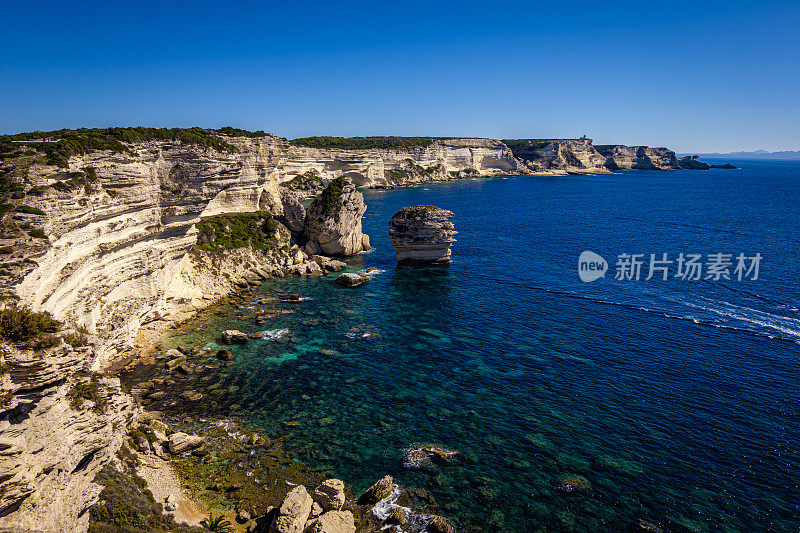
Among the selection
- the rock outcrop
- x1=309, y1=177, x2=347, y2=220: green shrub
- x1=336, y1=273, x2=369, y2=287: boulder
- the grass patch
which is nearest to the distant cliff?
the rock outcrop

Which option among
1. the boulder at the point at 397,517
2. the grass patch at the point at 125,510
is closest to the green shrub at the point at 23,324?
the grass patch at the point at 125,510

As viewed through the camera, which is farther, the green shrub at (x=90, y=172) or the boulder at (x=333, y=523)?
the green shrub at (x=90, y=172)

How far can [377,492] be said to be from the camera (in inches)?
776

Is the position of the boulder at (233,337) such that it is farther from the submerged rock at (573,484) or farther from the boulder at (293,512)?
the submerged rock at (573,484)

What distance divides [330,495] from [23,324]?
1637 cm

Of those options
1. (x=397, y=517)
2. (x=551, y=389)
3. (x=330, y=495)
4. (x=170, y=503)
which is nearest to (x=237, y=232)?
(x=170, y=503)

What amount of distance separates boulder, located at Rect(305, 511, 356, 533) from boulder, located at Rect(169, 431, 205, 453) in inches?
360

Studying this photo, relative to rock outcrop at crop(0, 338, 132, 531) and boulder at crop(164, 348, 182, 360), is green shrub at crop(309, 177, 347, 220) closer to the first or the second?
boulder at crop(164, 348, 182, 360)

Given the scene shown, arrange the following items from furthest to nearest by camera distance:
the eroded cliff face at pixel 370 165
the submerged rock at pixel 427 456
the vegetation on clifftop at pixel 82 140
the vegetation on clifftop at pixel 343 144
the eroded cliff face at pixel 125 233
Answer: the vegetation on clifftop at pixel 343 144, the eroded cliff face at pixel 370 165, the vegetation on clifftop at pixel 82 140, the eroded cliff face at pixel 125 233, the submerged rock at pixel 427 456

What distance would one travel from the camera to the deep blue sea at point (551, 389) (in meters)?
20.0

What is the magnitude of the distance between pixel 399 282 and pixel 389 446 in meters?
31.1

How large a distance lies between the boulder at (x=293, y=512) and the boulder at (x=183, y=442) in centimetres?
747

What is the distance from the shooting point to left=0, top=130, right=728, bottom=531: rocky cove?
53.5 feet

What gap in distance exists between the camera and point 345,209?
203ft
